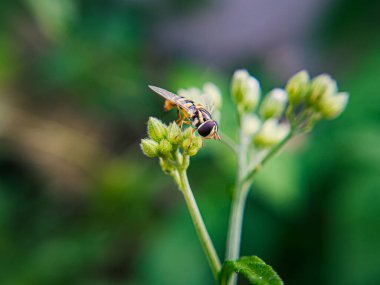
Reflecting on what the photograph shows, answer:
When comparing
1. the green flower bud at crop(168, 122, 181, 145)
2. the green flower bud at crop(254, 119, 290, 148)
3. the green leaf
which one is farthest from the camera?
the green flower bud at crop(254, 119, 290, 148)

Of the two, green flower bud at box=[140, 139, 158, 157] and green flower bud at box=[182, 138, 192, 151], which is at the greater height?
green flower bud at box=[140, 139, 158, 157]

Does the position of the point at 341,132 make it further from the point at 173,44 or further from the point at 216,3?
the point at 173,44

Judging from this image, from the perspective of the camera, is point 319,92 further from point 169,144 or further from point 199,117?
point 169,144

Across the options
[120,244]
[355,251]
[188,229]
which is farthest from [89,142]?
[355,251]

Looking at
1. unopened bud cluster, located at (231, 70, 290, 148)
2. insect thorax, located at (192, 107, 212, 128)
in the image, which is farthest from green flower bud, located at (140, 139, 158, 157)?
unopened bud cluster, located at (231, 70, 290, 148)

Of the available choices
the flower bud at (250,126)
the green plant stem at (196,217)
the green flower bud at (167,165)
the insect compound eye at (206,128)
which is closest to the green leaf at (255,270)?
the green plant stem at (196,217)

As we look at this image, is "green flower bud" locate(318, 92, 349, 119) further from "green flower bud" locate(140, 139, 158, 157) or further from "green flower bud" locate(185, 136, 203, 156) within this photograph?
"green flower bud" locate(140, 139, 158, 157)

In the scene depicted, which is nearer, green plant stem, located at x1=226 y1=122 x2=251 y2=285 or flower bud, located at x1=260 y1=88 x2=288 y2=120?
green plant stem, located at x1=226 y1=122 x2=251 y2=285
